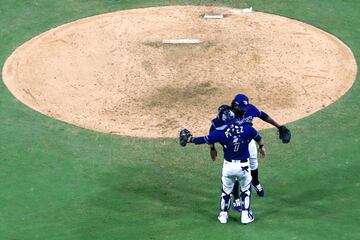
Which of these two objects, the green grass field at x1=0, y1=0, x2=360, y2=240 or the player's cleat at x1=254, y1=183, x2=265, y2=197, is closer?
the green grass field at x1=0, y1=0, x2=360, y2=240

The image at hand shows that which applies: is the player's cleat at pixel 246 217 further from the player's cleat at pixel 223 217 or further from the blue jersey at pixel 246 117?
the blue jersey at pixel 246 117

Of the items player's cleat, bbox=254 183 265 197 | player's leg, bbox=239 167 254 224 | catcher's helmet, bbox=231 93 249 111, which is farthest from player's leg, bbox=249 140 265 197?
catcher's helmet, bbox=231 93 249 111

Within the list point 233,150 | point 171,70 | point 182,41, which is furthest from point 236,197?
point 182,41

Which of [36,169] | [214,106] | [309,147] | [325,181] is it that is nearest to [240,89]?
[214,106]

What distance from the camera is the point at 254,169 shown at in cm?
1276

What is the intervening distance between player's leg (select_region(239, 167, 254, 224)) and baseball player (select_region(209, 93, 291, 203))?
555 mm

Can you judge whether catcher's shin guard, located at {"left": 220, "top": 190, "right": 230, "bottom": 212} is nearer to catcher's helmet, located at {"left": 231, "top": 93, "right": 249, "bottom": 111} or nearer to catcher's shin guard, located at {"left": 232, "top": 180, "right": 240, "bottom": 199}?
catcher's shin guard, located at {"left": 232, "top": 180, "right": 240, "bottom": 199}

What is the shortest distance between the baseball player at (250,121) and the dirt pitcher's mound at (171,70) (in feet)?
9.81

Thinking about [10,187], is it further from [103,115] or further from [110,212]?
[103,115]

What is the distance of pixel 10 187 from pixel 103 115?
11.5ft

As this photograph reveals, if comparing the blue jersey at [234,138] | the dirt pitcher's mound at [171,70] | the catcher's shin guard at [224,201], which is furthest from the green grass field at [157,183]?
the blue jersey at [234,138]

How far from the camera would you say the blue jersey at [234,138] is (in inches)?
458

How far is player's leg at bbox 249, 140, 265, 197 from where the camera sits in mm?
12617

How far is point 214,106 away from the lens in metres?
16.4
